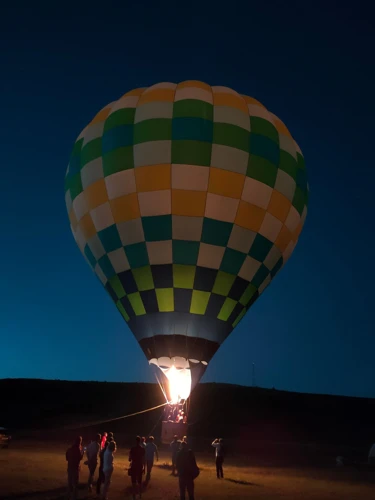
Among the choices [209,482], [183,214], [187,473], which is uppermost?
[183,214]

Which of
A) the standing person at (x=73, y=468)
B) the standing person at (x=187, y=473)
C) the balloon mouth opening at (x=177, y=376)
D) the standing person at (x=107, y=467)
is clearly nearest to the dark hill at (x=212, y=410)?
the balloon mouth opening at (x=177, y=376)

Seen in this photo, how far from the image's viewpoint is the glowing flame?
1002cm

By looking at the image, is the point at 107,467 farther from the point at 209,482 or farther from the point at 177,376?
the point at 177,376

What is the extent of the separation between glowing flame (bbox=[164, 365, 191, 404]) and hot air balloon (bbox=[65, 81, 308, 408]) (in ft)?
0.06

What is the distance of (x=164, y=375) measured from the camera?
415 inches

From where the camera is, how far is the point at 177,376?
1010 cm

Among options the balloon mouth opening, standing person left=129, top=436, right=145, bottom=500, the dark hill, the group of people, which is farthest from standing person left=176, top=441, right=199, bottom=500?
the dark hill

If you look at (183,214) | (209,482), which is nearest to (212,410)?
(183,214)

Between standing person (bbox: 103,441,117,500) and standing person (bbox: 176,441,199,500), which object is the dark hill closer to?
standing person (bbox: 103,441,117,500)

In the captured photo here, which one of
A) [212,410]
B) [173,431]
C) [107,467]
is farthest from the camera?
[212,410]

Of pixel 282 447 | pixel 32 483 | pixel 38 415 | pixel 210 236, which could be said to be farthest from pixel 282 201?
pixel 38 415

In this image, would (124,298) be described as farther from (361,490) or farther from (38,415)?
(38,415)

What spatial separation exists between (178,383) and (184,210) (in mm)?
3366

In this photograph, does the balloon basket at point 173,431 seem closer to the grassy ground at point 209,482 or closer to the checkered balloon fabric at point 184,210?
the grassy ground at point 209,482
